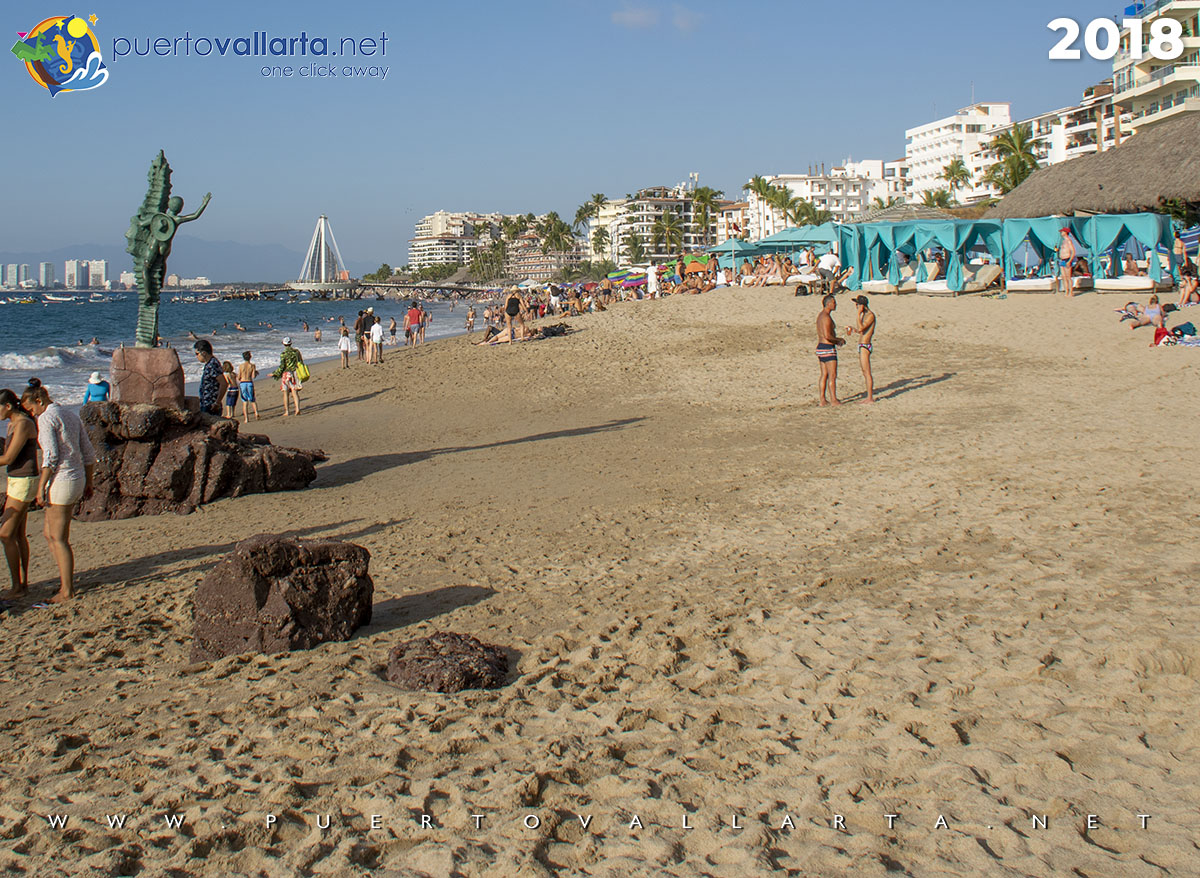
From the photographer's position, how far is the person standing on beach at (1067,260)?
59.9 feet

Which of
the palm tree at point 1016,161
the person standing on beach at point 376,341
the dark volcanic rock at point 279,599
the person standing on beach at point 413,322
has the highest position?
the palm tree at point 1016,161

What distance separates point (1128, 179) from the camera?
69.8ft

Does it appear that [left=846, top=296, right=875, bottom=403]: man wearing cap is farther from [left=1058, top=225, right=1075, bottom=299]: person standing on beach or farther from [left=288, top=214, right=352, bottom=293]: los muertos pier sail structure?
[left=288, top=214, right=352, bottom=293]: los muertos pier sail structure

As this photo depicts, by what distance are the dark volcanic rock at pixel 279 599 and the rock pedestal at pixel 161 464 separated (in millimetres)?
3854

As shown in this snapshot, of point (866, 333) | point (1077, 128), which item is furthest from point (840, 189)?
point (866, 333)

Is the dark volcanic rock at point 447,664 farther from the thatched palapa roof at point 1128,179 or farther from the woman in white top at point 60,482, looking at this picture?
the thatched palapa roof at point 1128,179

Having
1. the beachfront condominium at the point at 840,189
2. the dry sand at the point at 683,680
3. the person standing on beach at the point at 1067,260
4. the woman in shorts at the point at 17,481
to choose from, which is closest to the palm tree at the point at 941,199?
the beachfront condominium at the point at 840,189

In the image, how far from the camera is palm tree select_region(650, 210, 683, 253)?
104 meters

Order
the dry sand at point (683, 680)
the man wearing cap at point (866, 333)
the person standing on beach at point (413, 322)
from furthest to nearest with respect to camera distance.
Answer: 1. the person standing on beach at point (413, 322)
2. the man wearing cap at point (866, 333)
3. the dry sand at point (683, 680)

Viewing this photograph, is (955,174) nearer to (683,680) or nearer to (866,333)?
(866,333)

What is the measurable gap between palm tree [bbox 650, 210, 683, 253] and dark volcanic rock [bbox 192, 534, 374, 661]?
101 metres

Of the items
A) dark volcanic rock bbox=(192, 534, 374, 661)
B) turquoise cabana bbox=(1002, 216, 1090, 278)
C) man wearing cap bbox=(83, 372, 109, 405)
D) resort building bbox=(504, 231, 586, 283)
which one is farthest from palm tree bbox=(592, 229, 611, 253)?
dark volcanic rock bbox=(192, 534, 374, 661)

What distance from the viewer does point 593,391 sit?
14492mm

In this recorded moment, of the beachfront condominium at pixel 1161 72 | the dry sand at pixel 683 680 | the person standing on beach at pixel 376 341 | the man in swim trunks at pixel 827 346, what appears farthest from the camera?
the beachfront condominium at pixel 1161 72
